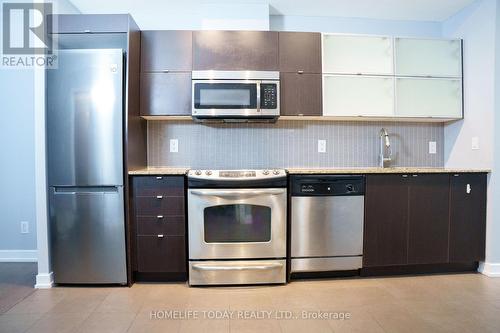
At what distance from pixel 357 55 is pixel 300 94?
0.67m

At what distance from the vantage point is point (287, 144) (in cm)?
Result: 266

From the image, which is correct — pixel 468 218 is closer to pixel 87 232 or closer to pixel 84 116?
pixel 87 232

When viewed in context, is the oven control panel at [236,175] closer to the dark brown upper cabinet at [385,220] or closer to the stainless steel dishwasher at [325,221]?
the stainless steel dishwasher at [325,221]

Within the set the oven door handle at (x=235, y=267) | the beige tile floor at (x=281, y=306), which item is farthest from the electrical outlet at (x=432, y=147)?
the oven door handle at (x=235, y=267)

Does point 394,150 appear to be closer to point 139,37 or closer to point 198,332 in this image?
point 198,332

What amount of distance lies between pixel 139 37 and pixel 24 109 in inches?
56.2

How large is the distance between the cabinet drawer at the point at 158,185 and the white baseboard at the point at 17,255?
155cm

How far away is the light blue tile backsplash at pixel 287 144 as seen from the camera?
2613 millimetres

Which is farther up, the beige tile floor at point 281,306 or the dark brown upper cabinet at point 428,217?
the dark brown upper cabinet at point 428,217

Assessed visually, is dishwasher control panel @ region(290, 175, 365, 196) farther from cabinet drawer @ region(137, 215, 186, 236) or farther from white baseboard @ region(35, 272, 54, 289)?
white baseboard @ region(35, 272, 54, 289)

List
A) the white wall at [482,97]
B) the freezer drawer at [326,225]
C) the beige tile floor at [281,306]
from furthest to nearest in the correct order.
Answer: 1. the white wall at [482,97]
2. the freezer drawer at [326,225]
3. the beige tile floor at [281,306]

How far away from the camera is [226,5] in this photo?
2.44 m
